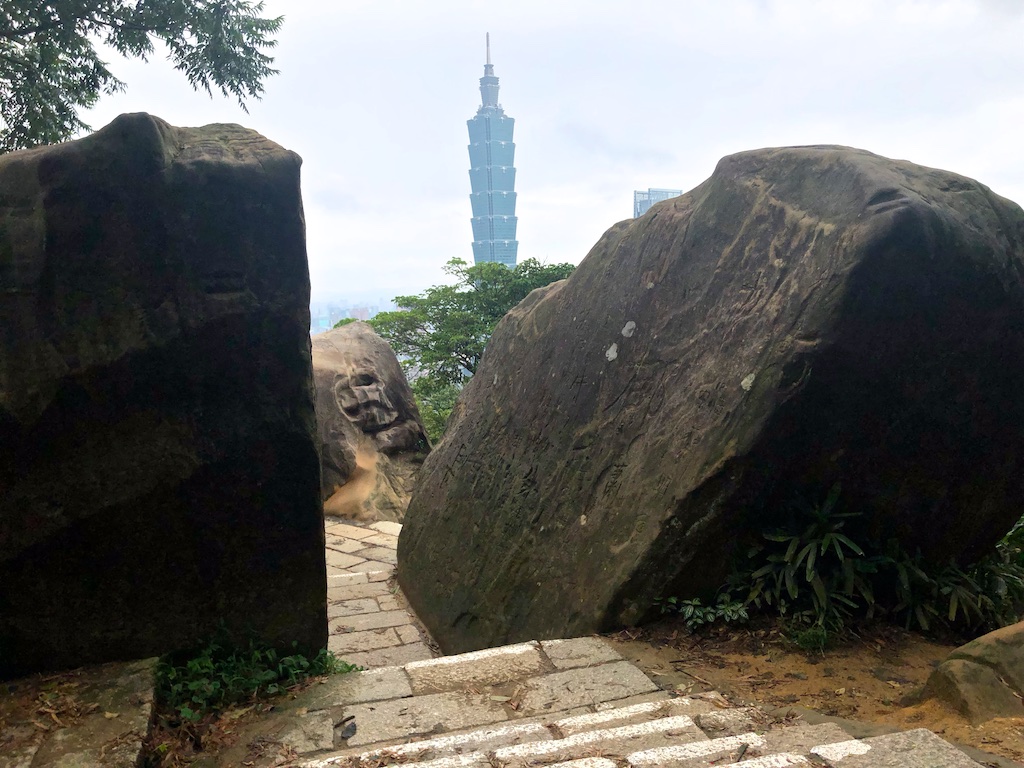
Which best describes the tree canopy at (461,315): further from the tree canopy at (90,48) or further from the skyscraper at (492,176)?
the skyscraper at (492,176)

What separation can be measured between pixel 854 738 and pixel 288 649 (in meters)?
2.13

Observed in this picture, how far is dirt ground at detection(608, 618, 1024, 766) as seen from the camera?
260 cm

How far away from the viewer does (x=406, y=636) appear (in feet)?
17.3

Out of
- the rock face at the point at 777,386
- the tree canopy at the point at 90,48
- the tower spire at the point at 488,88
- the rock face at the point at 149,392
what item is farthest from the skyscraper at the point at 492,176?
the rock face at the point at 149,392

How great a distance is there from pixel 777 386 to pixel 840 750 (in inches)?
58.7

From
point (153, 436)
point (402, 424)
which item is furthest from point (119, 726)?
point (402, 424)

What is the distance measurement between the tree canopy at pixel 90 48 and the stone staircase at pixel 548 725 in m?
8.53

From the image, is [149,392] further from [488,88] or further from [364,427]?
[488,88]

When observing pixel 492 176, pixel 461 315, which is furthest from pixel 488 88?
pixel 461 315

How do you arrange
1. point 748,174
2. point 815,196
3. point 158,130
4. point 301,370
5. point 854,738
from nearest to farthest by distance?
point 854,738 → point 158,130 → point 301,370 → point 815,196 → point 748,174

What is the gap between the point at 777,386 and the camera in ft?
10.7

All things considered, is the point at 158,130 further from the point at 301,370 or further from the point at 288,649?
the point at 288,649

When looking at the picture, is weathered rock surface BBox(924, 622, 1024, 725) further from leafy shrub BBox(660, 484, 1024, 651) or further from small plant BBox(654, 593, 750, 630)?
small plant BBox(654, 593, 750, 630)

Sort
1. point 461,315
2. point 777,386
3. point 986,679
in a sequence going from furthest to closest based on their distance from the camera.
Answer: point 461,315 < point 777,386 < point 986,679
